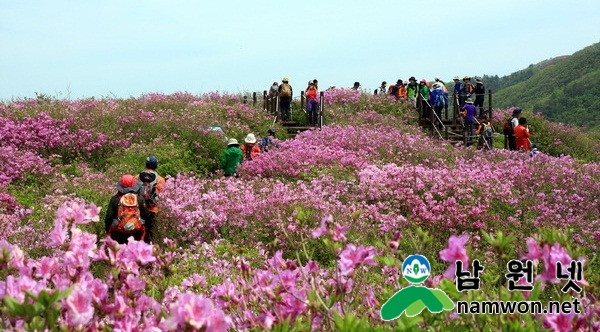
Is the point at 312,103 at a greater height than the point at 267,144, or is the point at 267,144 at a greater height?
the point at 312,103

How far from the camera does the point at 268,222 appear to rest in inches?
369

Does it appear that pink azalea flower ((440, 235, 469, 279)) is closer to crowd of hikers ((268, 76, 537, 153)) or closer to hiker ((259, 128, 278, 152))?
hiker ((259, 128, 278, 152))

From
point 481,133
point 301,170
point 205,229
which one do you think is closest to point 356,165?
point 301,170

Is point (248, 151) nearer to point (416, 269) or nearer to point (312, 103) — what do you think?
point (312, 103)

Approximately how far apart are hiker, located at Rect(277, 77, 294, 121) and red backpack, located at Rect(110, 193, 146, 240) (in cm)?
1559

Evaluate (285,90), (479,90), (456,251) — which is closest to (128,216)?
(456,251)

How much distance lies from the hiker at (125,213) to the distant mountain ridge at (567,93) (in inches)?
2217

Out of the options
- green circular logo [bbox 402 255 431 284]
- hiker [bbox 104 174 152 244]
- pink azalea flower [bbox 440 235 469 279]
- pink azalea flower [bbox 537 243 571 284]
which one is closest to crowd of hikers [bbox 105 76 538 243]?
hiker [bbox 104 174 152 244]

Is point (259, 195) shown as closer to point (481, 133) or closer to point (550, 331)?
point (550, 331)

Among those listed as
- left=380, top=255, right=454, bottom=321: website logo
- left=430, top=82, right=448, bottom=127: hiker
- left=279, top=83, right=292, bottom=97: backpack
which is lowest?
left=380, top=255, right=454, bottom=321: website logo

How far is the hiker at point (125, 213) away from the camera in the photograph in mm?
7320

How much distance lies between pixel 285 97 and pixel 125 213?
15975 millimetres

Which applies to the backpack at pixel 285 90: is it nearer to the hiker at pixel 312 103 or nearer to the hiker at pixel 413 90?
the hiker at pixel 312 103

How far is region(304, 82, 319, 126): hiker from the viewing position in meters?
22.3
